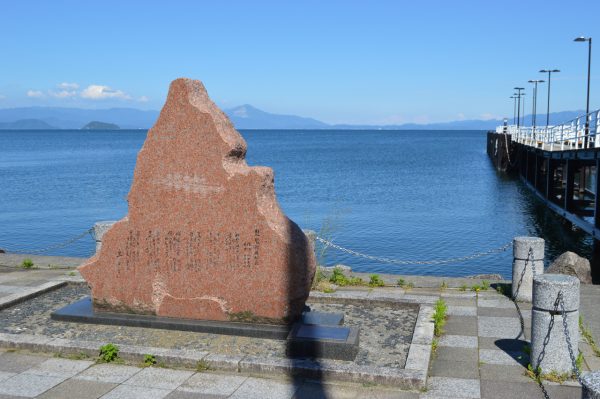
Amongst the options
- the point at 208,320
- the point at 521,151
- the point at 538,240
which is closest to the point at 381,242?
the point at 538,240

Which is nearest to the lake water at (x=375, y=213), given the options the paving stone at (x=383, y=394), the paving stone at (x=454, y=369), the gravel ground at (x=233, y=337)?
the gravel ground at (x=233, y=337)

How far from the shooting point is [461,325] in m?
9.62

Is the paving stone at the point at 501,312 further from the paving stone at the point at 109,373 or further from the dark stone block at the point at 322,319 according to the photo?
the paving stone at the point at 109,373

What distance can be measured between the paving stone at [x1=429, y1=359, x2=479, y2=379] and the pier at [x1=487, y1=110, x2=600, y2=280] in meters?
15.8

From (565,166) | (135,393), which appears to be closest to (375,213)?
(565,166)

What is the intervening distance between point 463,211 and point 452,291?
25035mm

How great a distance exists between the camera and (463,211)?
36156 millimetres

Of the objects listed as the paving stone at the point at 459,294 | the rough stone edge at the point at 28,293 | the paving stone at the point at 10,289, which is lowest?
the paving stone at the point at 10,289

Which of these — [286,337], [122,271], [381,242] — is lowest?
[381,242]

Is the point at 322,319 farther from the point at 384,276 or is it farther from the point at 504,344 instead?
the point at 384,276

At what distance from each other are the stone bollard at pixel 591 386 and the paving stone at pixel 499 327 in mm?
4253

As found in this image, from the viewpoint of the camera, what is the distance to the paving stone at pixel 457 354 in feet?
26.7

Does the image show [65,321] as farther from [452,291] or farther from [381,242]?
[381,242]

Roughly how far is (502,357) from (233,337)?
11.5 feet
